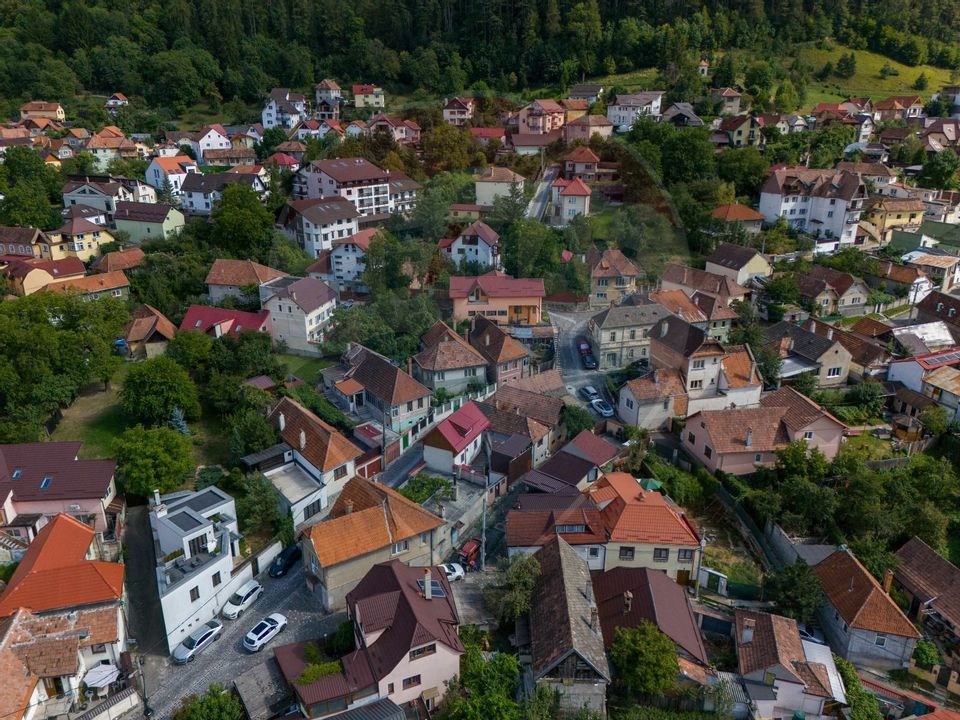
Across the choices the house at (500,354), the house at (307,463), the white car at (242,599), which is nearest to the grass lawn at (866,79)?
the house at (500,354)

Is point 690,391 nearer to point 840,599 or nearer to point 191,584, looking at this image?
point 840,599

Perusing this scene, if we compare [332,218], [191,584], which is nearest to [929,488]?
[191,584]

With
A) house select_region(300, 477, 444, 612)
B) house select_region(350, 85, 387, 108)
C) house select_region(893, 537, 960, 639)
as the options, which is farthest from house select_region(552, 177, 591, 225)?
house select_region(350, 85, 387, 108)

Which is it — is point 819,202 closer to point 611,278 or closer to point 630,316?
point 611,278

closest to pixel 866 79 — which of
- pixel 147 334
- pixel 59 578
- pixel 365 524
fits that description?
pixel 147 334

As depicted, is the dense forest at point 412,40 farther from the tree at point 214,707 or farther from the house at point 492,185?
the tree at point 214,707
